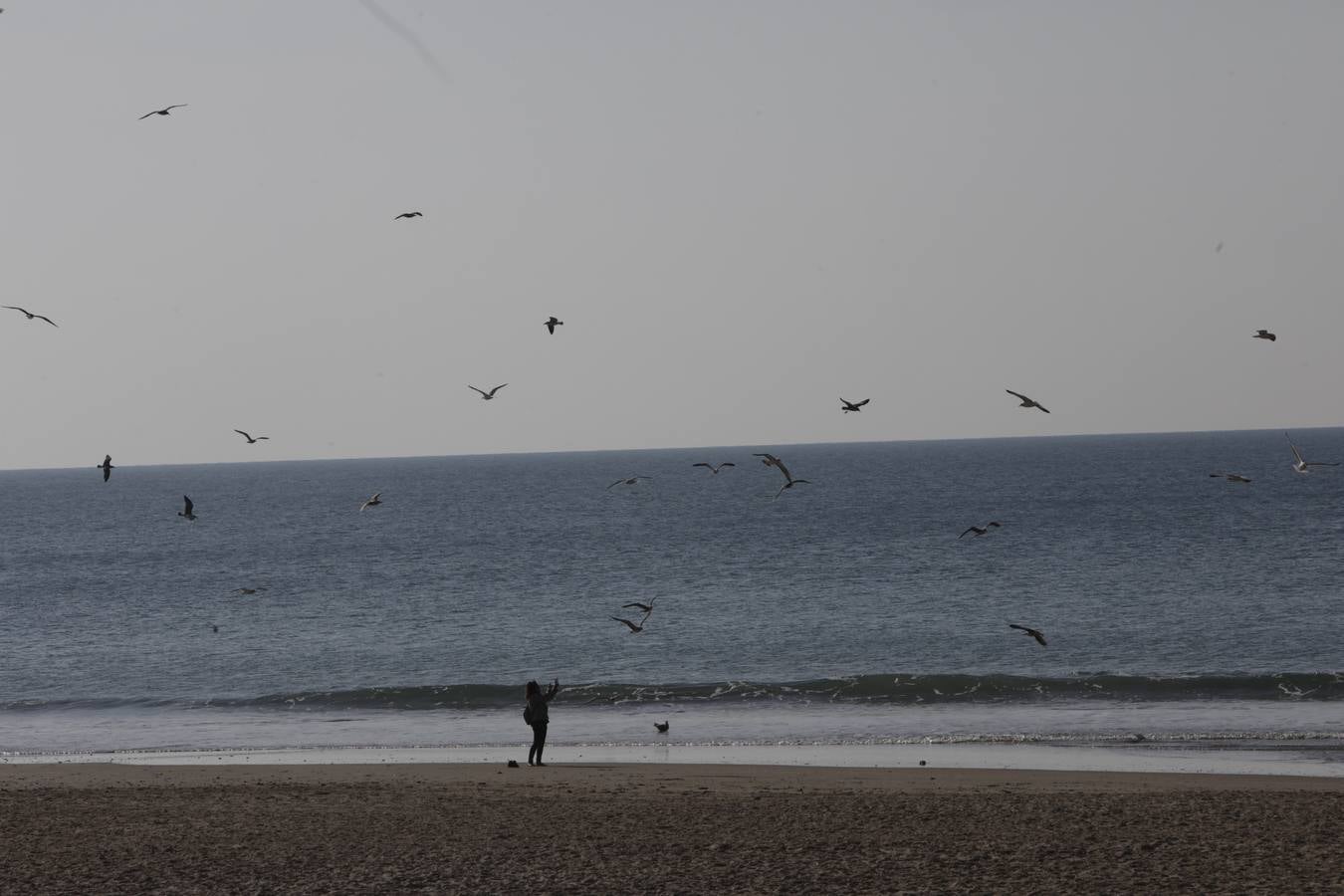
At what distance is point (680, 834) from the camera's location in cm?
1758

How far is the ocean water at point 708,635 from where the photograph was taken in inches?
Answer: 1318

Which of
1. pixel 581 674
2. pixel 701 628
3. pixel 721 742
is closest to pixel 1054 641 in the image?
pixel 701 628

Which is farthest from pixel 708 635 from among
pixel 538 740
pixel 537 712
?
pixel 537 712

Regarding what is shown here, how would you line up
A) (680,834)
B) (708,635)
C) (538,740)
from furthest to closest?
(708,635) < (538,740) < (680,834)

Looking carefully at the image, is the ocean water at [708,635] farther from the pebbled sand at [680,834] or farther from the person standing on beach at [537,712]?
the pebbled sand at [680,834]

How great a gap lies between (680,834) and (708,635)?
32241mm

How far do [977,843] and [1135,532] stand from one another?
79.7 metres

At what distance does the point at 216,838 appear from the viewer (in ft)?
58.0

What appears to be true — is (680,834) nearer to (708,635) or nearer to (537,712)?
(537,712)

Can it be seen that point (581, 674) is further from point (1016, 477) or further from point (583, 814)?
point (1016, 477)

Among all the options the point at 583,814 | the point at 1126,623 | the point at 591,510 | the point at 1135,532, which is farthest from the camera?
the point at 591,510

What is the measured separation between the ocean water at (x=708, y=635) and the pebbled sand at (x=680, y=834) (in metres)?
7.32

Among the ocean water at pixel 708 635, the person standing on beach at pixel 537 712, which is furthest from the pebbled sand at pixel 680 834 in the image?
the ocean water at pixel 708 635

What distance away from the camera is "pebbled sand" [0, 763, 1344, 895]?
14812 mm
